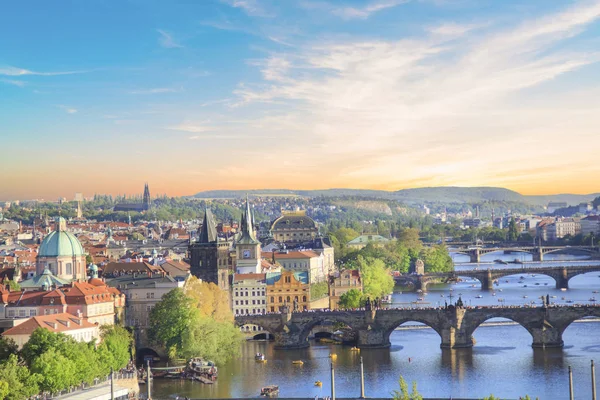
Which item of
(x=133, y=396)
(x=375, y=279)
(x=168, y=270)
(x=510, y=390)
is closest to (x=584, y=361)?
(x=510, y=390)

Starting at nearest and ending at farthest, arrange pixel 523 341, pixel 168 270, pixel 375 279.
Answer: pixel 523 341 < pixel 168 270 < pixel 375 279

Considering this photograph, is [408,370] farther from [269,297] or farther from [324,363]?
[269,297]

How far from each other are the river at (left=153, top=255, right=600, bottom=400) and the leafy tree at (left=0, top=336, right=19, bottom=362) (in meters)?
9.70

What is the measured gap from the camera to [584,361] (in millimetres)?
77312

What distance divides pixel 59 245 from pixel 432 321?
3068 cm

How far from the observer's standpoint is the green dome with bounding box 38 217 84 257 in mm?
89312

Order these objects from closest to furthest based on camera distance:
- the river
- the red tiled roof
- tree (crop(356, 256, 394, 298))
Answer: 1. the red tiled roof
2. the river
3. tree (crop(356, 256, 394, 298))

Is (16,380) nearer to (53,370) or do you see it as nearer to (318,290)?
(53,370)

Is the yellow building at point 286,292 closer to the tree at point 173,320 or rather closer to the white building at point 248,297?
the white building at point 248,297

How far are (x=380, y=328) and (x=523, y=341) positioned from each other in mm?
11523

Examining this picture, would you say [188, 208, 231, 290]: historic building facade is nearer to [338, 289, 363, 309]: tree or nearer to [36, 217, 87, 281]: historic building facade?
[338, 289, 363, 309]: tree

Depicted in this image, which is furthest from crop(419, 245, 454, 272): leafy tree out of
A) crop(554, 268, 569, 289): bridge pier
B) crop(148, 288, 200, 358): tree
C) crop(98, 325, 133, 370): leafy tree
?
crop(98, 325, 133, 370): leafy tree

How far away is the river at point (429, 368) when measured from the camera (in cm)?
6938

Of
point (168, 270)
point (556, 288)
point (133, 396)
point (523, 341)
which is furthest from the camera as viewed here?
point (556, 288)
